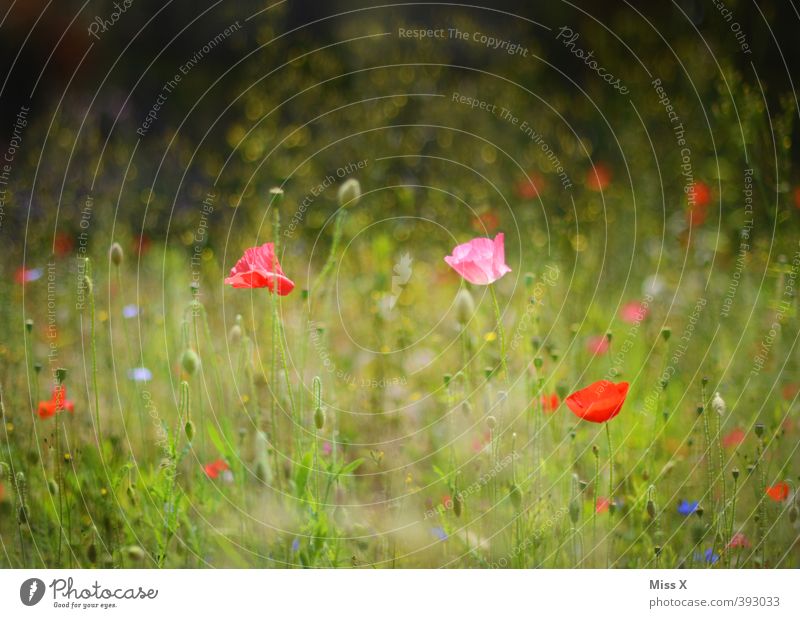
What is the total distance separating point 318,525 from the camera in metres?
0.98

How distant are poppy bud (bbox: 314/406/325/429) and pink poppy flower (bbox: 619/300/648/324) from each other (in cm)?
43

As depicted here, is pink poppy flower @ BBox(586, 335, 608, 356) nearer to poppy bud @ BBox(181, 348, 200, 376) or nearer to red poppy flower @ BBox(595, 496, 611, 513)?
red poppy flower @ BBox(595, 496, 611, 513)

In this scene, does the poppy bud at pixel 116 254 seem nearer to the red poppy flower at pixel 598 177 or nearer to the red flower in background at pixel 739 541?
the red poppy flower at pixel 598 177

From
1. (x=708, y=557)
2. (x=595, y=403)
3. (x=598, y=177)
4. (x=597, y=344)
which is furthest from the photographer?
(x=598, y=177)

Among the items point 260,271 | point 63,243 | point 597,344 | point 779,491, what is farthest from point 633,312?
point 63,243

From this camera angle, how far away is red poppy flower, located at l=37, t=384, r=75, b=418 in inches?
39.5

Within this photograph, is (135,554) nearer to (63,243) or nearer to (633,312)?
(63,243)

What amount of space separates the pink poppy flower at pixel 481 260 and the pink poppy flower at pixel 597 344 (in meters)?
0.18

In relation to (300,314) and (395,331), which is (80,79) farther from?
(395,331)

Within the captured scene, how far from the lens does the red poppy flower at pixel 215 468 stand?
101 cm

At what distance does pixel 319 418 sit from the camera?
98 cm

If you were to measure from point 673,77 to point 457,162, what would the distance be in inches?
12.9

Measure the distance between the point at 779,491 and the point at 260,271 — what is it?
0.70m

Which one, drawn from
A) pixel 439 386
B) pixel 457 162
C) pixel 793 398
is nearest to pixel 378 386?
pixel 439 386
